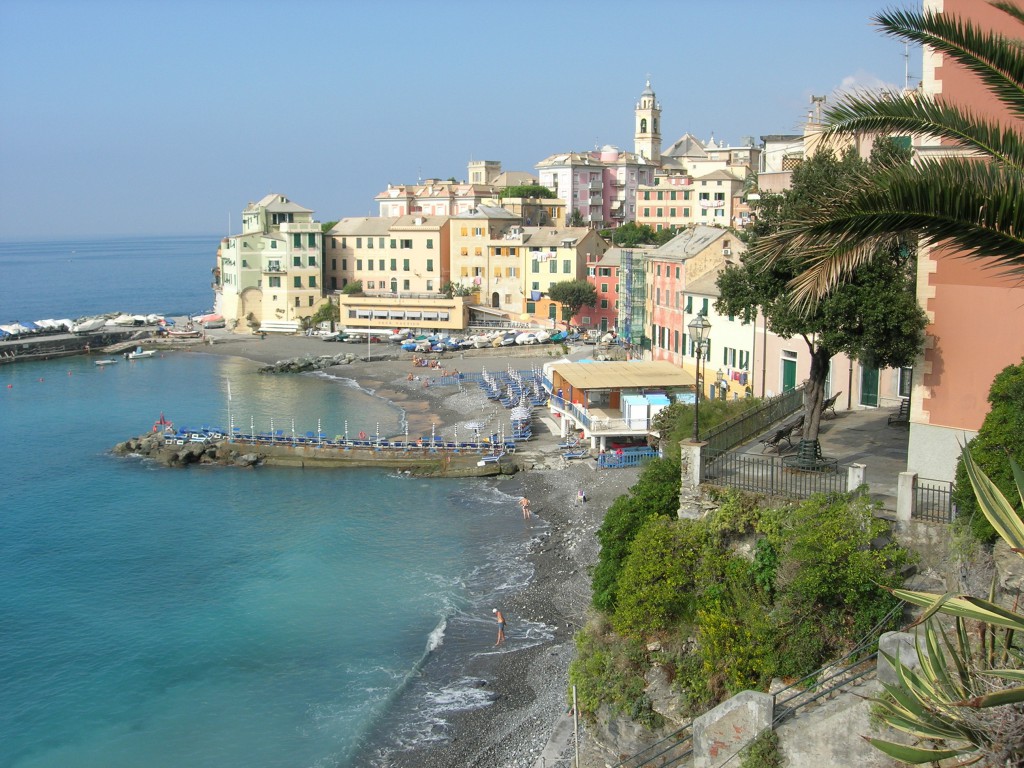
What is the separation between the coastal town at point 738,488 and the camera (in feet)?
24.7

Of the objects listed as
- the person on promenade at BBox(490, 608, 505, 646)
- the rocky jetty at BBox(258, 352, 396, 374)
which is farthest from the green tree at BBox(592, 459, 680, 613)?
the rocky jetty at BBox(258, 352, 396, 374)

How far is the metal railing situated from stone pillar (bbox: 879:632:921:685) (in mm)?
5832

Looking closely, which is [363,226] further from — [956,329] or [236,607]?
[956,329]

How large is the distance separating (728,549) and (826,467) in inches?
88.3

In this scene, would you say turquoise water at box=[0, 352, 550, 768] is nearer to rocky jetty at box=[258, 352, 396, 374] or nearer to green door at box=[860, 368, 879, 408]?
green door at box=[860, 368, 879, 408]

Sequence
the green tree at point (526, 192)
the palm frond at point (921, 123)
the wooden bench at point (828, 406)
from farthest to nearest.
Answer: the green tree at point (526, 192), the wooden bench at point (828, 406), the palm frond at point (921, 123)

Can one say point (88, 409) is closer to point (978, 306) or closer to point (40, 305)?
point (978, 306)

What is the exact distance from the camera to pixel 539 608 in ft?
76.0

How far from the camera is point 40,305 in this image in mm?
122250

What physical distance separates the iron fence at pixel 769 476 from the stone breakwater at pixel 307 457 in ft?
69.5

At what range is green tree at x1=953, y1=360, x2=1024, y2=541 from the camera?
37.2 ft

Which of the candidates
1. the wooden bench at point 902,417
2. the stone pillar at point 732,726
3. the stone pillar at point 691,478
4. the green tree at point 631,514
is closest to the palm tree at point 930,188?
the stone pillar at point 732,726

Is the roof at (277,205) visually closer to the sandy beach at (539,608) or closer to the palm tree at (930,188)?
the sandy beach at (539,608)

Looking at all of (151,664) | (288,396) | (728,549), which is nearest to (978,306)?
(728,549)
